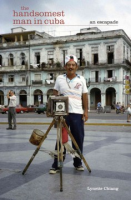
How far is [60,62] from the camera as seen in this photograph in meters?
48.1

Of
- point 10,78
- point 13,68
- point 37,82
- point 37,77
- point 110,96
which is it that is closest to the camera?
point 110,96

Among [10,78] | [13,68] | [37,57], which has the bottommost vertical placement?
[10,78]

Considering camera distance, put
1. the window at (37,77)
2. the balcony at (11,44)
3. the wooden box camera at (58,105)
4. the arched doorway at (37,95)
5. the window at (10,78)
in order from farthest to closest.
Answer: the window at (10,78) < the balcony at (11,44) < the window at (37,77) < the arched doorway at (37,95) < the wooden box camera at (58,105)

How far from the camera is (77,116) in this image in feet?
15.5

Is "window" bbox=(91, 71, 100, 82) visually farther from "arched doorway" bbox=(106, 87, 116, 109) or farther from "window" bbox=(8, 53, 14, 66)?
"window" bbox=(8, 53, 14, 66)

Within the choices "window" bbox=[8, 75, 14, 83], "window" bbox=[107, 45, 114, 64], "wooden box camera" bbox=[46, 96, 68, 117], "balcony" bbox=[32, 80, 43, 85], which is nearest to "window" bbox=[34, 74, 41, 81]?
"balcony" bbox=[32, 80, 43, 85]

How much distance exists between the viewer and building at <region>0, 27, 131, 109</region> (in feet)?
146

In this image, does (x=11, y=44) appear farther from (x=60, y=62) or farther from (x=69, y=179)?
(x=69, y=179)

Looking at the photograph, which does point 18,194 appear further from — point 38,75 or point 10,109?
point 38,75

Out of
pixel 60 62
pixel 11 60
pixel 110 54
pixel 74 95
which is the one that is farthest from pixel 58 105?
pixel 11 60

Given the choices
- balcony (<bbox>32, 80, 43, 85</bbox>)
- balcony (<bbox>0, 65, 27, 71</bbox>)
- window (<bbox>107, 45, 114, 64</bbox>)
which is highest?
window (<bbox>107, 45, 114, 64</bbox>)

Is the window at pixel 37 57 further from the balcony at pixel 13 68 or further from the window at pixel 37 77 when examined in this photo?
the window at pixel 37 77

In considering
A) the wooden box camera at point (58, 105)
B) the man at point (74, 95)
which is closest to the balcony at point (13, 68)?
the man at point (74, 95)

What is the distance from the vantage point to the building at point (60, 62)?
146ft
